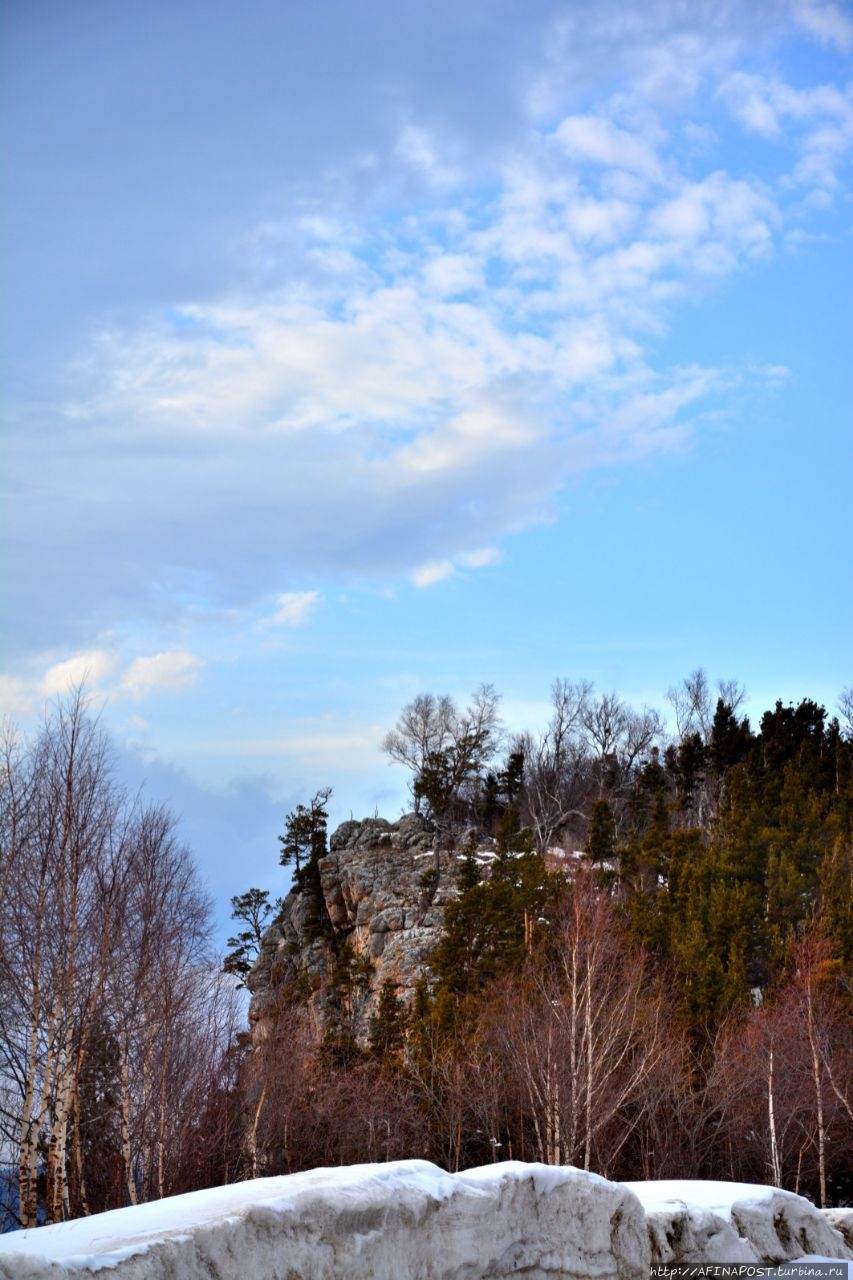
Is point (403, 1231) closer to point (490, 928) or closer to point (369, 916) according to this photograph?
point (490, 928)

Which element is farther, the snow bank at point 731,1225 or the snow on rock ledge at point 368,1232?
the snow bank at point 731,1225

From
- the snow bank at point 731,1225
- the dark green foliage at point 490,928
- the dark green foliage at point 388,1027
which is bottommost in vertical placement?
the snow bank at point 731,1225

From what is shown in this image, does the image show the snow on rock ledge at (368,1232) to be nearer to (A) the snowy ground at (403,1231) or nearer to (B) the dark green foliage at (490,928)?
(A) the snowy ground at (403,1231)

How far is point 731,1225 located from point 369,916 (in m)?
37.9

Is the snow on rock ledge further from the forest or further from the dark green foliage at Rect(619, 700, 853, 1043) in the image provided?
the dark green foliage at Rect(619, 700, 853, 1043)

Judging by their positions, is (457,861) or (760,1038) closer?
(760,1038)

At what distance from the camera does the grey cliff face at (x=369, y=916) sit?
4362 centimetres

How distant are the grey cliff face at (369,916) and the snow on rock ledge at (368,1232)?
1206 inches

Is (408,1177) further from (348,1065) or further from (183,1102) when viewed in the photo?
(348,1065)

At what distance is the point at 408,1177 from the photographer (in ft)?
27.8

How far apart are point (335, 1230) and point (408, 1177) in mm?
851

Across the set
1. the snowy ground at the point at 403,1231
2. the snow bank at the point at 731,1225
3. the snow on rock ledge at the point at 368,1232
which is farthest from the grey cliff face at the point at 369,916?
the snow on rock ledge at the point at 368,1232

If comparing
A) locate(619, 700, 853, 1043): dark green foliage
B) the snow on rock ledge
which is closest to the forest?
locate(619, 700, 853, 1043): dark green foliage

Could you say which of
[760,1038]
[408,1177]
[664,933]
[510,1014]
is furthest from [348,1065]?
[408,1177]
